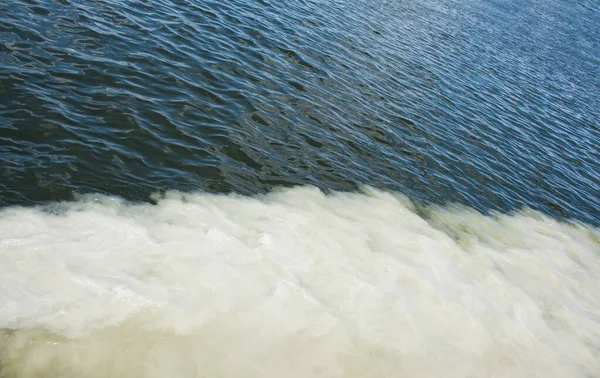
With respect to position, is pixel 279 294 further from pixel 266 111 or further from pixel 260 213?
pixel 266 111

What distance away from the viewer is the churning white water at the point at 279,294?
6.98 meters

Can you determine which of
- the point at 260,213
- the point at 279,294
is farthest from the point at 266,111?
the point at 279,294

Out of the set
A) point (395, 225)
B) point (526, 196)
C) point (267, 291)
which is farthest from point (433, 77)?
point (267, 291)

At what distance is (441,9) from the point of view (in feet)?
119

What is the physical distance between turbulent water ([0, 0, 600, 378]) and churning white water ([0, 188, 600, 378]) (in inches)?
1.6

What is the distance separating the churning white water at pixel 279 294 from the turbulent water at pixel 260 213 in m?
0.04

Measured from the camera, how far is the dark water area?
10.5 meters

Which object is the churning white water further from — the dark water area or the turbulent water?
the dark water area

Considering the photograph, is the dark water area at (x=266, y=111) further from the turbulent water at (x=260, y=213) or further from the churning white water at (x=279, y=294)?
the churning white water at (x=279, y=294)

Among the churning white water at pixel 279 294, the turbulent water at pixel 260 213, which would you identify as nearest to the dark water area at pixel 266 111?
the turbulent water at pixel 260 213

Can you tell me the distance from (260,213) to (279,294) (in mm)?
2441

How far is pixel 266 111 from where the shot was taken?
14305 millimetres

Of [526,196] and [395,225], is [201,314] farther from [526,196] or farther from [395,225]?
[526,196]

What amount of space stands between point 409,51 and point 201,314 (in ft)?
68.6
